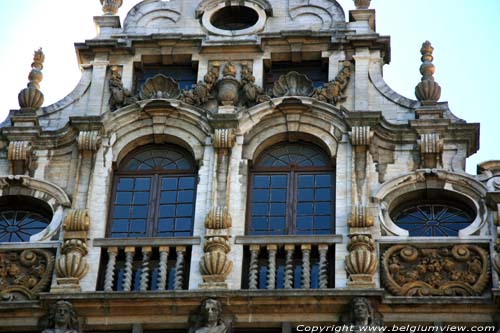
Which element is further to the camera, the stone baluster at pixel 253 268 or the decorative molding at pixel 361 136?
the decorative molding at pixel 361 136

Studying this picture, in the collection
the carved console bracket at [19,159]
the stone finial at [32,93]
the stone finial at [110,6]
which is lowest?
the carved console bracket at [19,159]

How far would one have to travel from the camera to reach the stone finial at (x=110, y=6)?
30.3 meters

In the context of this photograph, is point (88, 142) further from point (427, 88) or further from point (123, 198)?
point (427, 88)

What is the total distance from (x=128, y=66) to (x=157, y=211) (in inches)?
130

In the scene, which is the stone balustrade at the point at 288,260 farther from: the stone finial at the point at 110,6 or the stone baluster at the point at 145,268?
the stone finial at the point at 110,6

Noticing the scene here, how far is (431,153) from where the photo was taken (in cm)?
2722

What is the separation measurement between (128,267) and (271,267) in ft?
7.32

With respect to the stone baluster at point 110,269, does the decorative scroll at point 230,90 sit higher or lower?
higher

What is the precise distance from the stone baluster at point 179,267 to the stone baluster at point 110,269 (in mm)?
980

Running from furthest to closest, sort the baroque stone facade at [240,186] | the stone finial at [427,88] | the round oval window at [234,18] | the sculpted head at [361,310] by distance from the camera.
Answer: the round oval window at [234,18], the stone finial at [427,88], the baroque stone facade at [240,186], the sculpted head at [361,310]

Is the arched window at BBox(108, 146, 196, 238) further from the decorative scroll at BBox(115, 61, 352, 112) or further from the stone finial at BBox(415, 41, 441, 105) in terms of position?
the stone finial at BBox(415, 41, 441, 105)

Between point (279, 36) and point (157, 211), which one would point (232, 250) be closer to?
point (157, 211)

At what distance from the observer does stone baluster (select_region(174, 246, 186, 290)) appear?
84.1 ft

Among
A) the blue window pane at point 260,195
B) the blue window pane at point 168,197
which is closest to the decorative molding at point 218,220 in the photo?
the blue window pane at point 260,195
